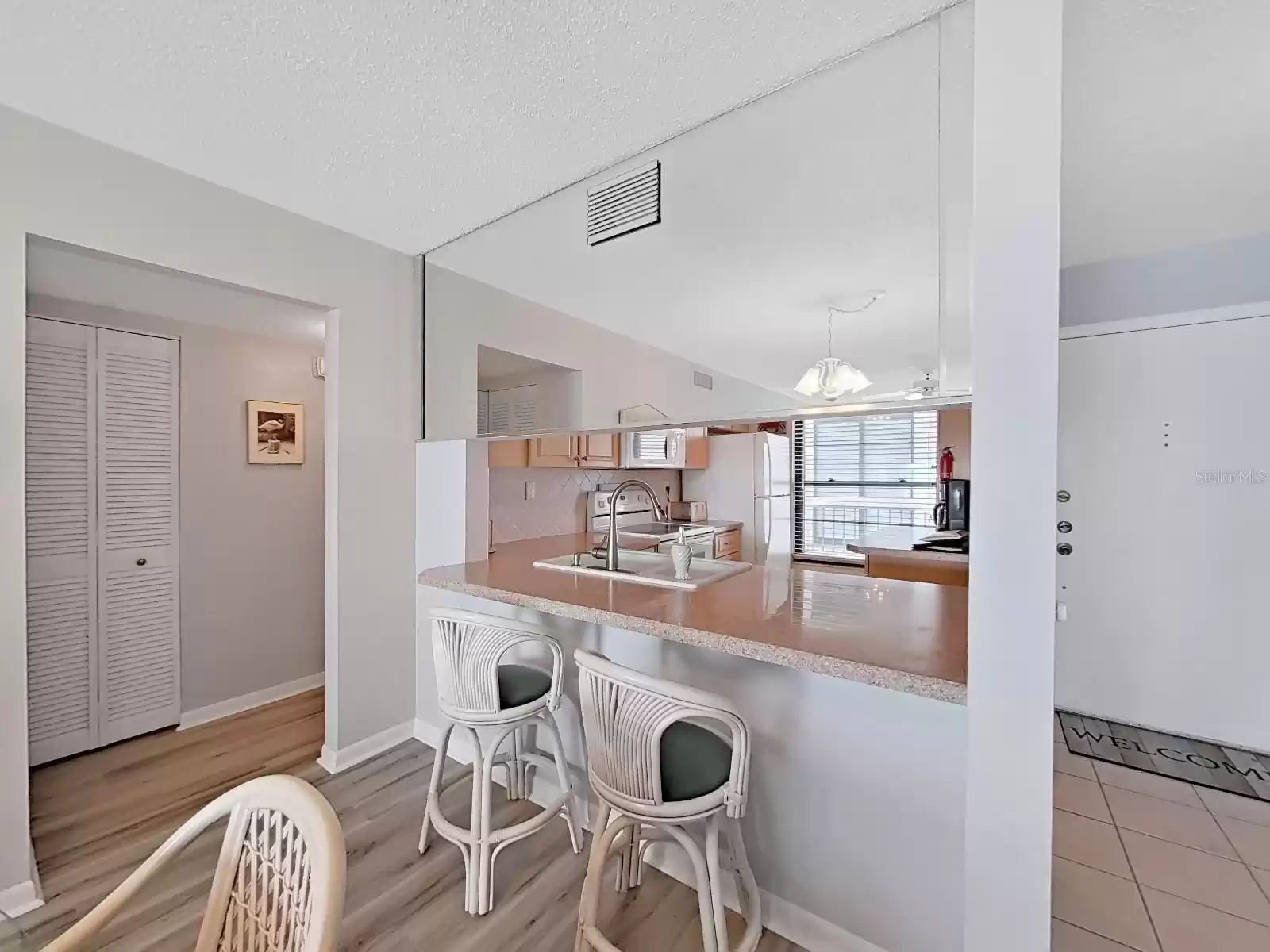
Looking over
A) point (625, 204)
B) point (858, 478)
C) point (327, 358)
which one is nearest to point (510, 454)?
point (327, 358)

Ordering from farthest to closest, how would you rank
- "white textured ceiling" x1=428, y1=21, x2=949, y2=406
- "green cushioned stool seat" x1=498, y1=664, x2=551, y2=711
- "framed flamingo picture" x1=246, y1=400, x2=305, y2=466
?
1. "framed flamingo picture" x1=246, y1=400, x2=305, y2=466
2. "green cushioned stool seat" x1=498, y1=664, x2=551, y2=711
3. "white textured ceiling" x1=428, y1=21, x2=949, y2=406

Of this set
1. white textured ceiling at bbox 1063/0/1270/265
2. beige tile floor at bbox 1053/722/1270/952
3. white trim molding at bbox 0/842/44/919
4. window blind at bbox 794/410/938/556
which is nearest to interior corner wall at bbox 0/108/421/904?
white trim molding at bbox 0/842/44/919

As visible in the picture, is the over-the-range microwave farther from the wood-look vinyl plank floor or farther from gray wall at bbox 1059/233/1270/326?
gray wall at bbox 1059/233/1270/326

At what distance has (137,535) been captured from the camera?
2783mm

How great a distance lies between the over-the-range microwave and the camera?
2.16 meters

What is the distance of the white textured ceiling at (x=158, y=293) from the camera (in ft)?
6.67

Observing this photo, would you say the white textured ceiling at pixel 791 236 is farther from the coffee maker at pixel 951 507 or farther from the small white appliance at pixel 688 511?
the coffee maker at pixel 951 507

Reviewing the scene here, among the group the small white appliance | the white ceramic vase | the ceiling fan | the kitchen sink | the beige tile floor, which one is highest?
the ceiling fan

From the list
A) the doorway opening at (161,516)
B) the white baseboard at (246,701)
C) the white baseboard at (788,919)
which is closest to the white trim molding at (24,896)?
the doorway opening at (161,516)

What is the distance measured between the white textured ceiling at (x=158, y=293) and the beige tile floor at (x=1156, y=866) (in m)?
3.63

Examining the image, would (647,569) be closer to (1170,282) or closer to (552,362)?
(552,362)

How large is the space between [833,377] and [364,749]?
2584mm

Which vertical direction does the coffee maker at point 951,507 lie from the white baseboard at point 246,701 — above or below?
above

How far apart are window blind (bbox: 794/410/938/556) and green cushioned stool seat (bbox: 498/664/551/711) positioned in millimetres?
1133
